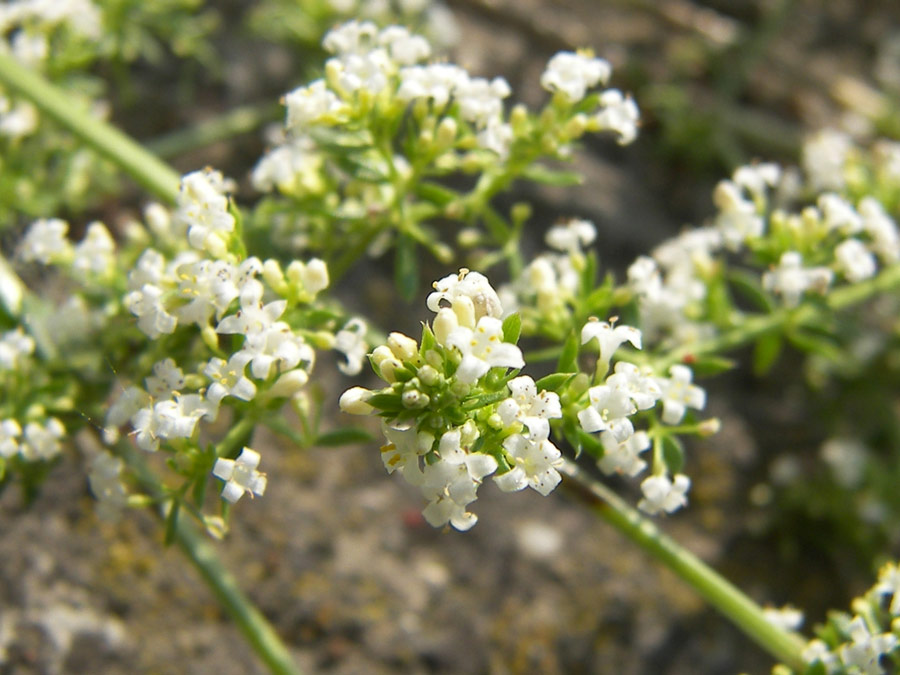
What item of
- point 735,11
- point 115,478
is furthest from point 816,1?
point 115,478

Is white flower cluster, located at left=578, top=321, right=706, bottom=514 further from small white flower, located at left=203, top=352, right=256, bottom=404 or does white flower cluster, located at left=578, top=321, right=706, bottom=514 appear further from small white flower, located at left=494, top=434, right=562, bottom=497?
small white flower, located at left=203, top=352, right=256, bottom=404

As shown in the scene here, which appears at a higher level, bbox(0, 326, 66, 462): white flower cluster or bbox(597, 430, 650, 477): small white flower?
bbox(597, 430, 650, 477): small white flower

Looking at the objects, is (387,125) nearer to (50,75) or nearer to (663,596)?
(50,75)

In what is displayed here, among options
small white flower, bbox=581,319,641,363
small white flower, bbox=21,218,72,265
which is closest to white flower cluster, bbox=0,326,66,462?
small white flower, bbox=21,218,72,265

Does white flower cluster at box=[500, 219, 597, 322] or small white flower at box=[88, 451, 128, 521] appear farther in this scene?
white flower cluster at box=[500, 219, 597, 322]

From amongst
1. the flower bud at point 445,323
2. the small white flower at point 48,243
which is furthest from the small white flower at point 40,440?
the flower bud at point 445,323

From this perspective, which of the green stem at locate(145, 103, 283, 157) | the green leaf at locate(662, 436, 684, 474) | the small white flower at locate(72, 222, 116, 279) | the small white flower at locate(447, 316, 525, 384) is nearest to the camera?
the small white flower at locate(447, 316, 525, 384)

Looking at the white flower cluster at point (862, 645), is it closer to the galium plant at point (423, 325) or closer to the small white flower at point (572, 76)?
the galium plant at point (423, 325)
